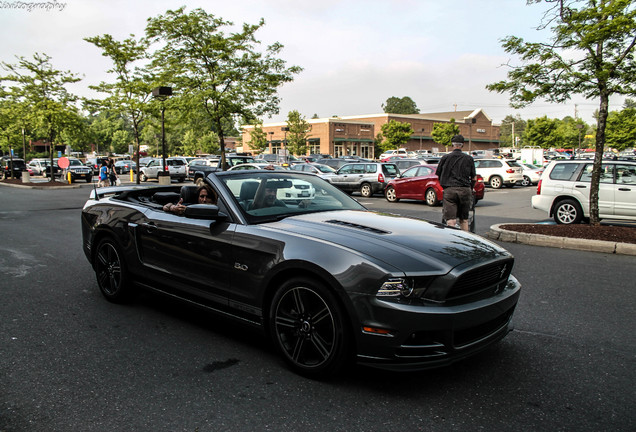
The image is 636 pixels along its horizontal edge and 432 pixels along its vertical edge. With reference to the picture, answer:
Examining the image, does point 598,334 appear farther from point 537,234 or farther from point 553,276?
point 537,234

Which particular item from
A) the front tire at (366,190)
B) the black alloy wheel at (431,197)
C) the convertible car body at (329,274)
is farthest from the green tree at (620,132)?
the convertible car body at (329,274)

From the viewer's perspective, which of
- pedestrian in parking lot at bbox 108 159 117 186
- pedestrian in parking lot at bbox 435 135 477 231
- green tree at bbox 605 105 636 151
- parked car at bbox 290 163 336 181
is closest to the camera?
pedestrian in parking lot at bbox 435 135 477 231

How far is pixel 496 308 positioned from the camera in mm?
3344

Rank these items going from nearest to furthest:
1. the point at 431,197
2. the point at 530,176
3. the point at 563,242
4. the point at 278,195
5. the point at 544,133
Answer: the point at 278,195, the point at 563,242, the point at 431,197, the point at 530,176, the point at 544,133

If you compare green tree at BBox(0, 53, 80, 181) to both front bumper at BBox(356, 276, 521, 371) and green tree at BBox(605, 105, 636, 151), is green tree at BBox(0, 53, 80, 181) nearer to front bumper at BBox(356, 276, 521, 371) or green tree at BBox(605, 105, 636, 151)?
front bumper at BBox(356, 276, 521, 371)

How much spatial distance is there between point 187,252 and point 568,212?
1090 centimetres

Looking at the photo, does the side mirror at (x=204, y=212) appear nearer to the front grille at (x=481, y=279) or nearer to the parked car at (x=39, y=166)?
the front grille at (x=481, y=279)

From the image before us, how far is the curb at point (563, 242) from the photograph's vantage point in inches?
333

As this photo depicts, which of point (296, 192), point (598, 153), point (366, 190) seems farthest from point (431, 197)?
point (296, 192)

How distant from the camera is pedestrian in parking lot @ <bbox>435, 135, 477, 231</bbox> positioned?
8.80 metres

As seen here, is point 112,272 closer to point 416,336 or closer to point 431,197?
point 416,336

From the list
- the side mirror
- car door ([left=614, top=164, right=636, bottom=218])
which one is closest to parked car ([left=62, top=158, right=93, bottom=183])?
car door ([left=614, top=164, right=636, bottom=218])

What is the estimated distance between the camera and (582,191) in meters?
12.0

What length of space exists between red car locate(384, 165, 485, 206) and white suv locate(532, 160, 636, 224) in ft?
14.4
